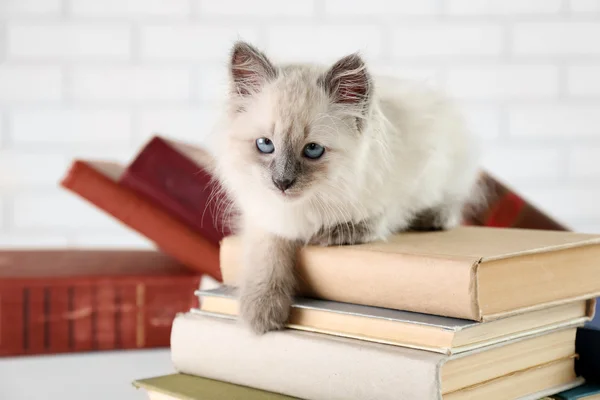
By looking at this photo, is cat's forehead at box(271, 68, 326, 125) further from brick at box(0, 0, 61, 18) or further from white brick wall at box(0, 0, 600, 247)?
brick at box(0, 0, 61, 18)

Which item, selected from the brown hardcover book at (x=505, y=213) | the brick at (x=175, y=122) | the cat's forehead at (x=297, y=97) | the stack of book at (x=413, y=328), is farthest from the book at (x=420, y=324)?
the brick at (x=175, y=122)

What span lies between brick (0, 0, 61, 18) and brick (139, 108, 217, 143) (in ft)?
1.18

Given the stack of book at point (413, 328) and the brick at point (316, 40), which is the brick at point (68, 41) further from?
Result: the stack of book at point (413, 328)

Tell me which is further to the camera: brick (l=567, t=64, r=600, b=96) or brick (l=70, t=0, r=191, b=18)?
brick (l=567, t=64, r=600, b=96)

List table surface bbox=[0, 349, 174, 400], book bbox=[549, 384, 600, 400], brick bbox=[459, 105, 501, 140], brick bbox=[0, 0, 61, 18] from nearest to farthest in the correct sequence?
1. book bbox=[549, 384, 600, 400]
2. table surface bbox=[0, 349, 174, 400]
3. brick bbox=[0, 0, 61, 18]
4. brick bbox=[459, 105, 501, 140]

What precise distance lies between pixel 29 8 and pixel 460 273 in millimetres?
1661

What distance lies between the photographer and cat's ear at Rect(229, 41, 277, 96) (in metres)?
1.00

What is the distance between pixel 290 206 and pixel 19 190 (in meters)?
1.34

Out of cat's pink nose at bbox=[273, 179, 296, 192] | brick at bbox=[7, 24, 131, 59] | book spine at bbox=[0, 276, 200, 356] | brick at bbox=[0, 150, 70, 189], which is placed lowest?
book spine at bbox=[0, 276, 200, 356]

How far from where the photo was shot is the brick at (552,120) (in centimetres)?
219

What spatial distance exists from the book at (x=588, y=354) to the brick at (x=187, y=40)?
4.48 ft

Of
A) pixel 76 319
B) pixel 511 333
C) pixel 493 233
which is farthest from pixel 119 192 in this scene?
pixel 511 333

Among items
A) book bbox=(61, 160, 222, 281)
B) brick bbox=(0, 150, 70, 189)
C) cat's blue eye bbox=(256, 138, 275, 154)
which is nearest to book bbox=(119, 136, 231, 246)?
book bbox=(61, 160, 222, 281)

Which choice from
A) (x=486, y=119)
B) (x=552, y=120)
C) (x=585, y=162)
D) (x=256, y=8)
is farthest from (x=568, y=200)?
(x=256, y=8)
